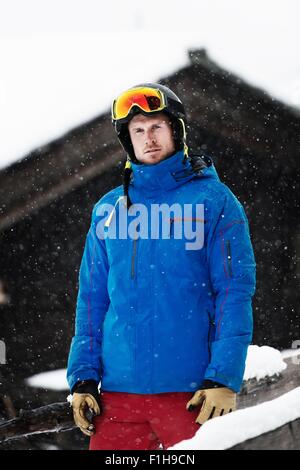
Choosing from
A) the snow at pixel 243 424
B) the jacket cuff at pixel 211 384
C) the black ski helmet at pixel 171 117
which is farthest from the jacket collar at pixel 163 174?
the snow at pixel 243 424

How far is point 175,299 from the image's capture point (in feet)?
7.08

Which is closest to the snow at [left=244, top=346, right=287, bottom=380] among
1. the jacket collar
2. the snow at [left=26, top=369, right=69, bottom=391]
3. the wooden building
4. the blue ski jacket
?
the wooden building

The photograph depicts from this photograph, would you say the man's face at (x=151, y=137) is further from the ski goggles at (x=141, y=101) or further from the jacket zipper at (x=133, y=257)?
the jacket zipper at (x=133, y=257)

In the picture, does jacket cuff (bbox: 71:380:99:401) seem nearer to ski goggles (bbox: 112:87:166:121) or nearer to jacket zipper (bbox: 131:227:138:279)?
jacket zipper (bbox: 131:227:138:279)

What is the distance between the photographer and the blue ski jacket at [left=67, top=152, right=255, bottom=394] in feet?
6.98

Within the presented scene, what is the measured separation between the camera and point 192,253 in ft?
7.23

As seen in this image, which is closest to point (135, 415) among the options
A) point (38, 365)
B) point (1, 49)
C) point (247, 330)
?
point (247, 330)

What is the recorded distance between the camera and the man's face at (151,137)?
93.2 inches

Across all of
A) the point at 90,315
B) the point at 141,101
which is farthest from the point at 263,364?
the point at 141,101

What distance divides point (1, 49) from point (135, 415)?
6.56 meters

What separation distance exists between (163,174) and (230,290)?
1.73ft

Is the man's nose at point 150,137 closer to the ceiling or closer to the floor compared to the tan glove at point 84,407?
closer to the ceiling

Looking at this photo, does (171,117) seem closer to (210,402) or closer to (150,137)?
(150,137)

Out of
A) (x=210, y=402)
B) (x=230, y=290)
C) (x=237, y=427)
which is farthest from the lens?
(x=230, y=290)
